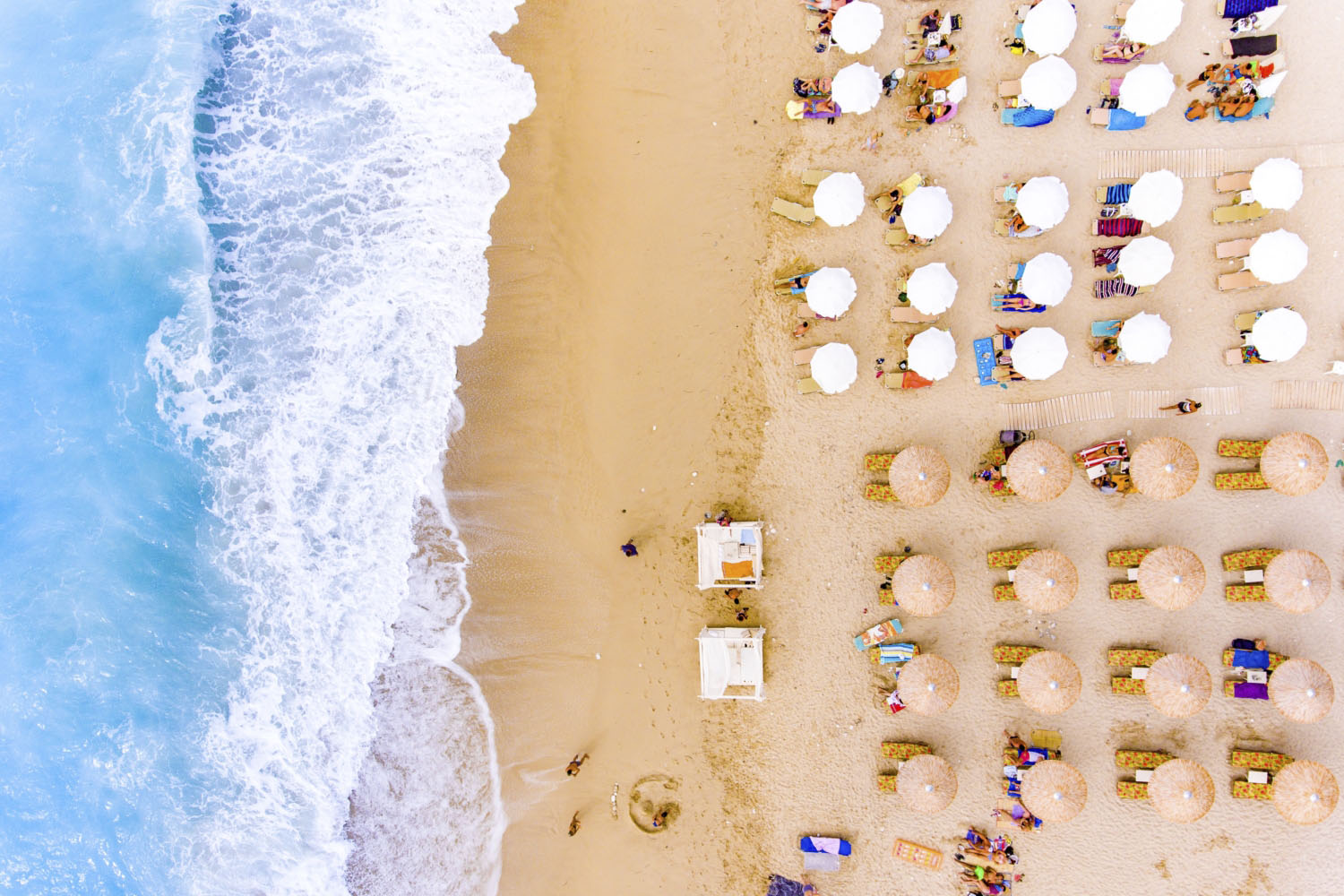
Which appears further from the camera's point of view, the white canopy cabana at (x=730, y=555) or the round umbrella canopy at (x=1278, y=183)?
the white canopy cabana at (x=730, y=555)

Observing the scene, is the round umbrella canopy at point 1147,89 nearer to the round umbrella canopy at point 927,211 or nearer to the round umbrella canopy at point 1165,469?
the round umbrella canopy at point 927,211

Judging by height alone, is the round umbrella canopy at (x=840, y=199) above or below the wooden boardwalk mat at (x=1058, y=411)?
above

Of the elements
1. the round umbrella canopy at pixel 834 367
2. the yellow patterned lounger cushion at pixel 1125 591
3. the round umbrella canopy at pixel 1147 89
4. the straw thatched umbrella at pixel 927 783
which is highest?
the round umbrella canopy at pixel 1147 89

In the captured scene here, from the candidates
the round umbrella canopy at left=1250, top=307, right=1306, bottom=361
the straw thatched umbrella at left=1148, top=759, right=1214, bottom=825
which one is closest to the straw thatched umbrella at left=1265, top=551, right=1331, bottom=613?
the straw thatched umbrella at left=1148, top=759, right=1214, bottom=825

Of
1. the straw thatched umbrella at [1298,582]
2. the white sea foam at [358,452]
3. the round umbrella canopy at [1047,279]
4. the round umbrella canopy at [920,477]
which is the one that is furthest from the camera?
the white sea foam at [358,452]

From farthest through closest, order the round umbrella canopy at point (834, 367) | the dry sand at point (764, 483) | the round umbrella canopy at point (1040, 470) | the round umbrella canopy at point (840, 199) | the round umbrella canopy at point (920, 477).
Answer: the dry sand at point (764, 483), the round umbrella canopy at point (834, 367), the round umbrella canopy at point (840, 199), the round umbrella canopy at point (920, 477), the round umbrella canopy at point (1040, 470)

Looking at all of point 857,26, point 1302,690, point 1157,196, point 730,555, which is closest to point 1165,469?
point 1302,690

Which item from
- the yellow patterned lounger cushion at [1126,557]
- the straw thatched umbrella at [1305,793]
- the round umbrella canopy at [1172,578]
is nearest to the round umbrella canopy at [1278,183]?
the round umbrella canopy at [1172,578]
